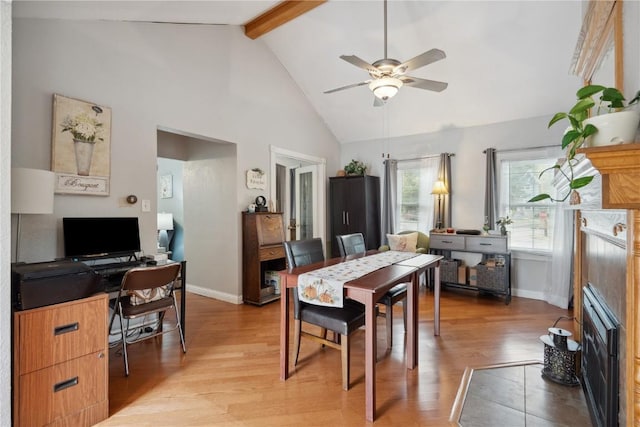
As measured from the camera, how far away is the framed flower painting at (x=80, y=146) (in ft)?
7.84

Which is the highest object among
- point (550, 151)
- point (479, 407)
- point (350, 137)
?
point (350, 137)

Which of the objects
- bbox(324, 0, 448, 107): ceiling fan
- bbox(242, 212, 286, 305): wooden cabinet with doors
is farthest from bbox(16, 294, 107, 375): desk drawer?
bbox(324, 0, 448, 107): ceiling fan

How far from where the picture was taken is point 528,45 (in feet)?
11.0

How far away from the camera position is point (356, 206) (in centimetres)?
518

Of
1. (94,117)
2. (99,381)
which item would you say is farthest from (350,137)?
(99,381)

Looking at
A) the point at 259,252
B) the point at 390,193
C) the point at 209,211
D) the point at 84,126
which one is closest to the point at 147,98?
the point at 84,126

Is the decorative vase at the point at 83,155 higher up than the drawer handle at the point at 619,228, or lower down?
higher up

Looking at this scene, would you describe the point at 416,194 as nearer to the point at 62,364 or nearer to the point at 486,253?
the point at 486,253

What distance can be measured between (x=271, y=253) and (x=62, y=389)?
8.28 ft

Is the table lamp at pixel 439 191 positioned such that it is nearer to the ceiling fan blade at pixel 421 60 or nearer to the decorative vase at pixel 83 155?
the ceiling fan blade at pixel 421 60

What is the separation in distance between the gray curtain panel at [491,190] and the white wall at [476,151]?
0.13 meters

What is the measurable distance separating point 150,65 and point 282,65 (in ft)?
7.02

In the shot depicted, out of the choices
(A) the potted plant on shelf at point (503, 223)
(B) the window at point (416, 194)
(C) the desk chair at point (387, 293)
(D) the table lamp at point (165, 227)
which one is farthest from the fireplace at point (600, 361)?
(D) the table lamp at point (165, 227)

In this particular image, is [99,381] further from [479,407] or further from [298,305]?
A: [479,407]
